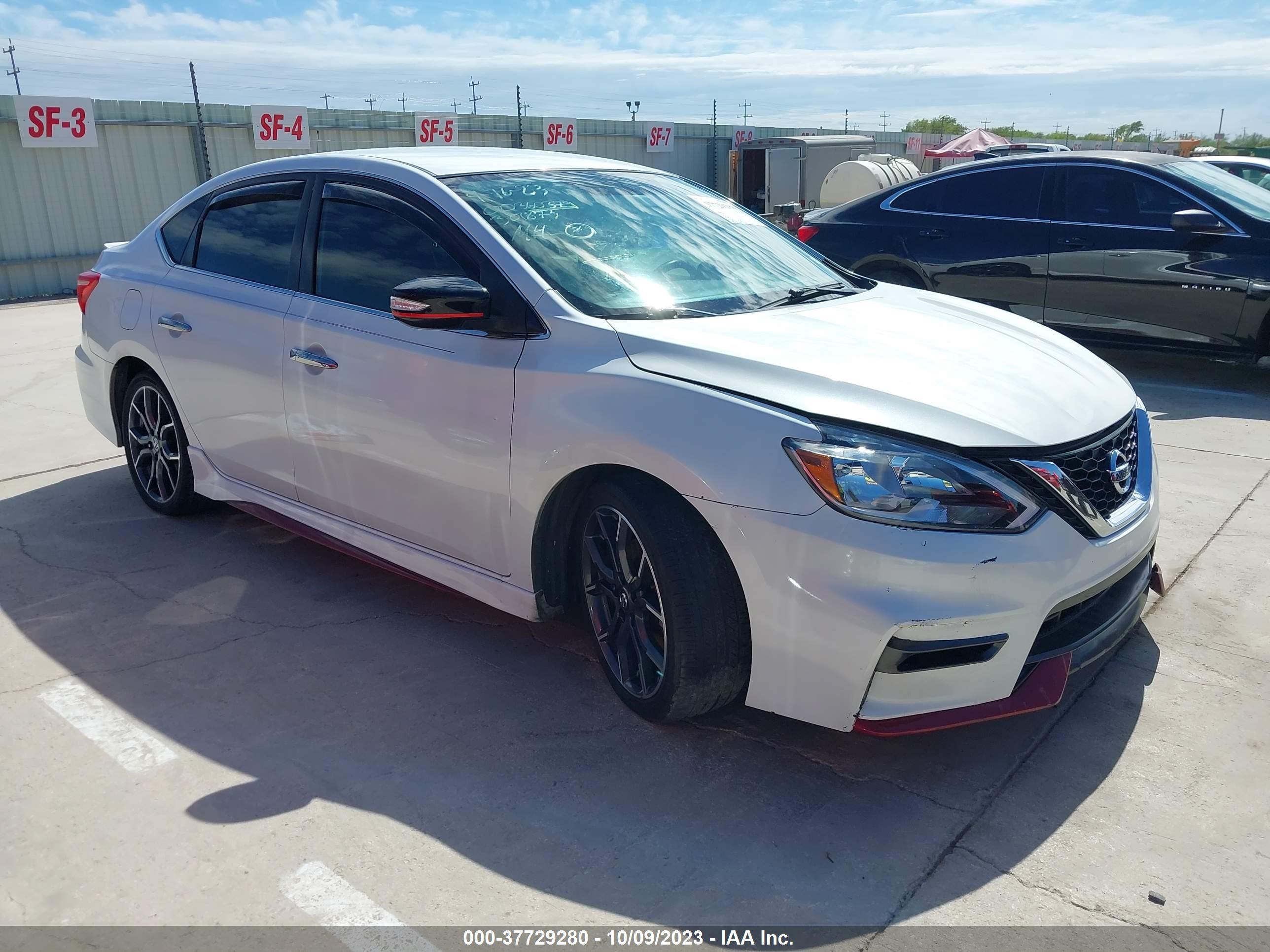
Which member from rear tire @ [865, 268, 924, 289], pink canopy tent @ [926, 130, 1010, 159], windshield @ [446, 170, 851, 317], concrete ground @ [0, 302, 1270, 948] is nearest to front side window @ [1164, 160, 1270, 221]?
rear tire @ [865, 268, 924, 289]

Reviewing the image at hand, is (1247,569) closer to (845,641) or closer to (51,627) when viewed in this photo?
(845,641)

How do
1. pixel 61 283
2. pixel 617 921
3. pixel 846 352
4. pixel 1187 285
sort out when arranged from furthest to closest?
pixel 61 283
pixel 1187 285
pixel 846 352
pixel 617 921

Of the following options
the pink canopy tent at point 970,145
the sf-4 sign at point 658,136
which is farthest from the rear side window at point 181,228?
the pink canopy tent at point 970,145

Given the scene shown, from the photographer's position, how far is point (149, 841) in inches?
107

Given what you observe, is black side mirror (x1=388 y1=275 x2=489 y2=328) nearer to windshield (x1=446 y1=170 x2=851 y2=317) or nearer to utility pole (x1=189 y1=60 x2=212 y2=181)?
windshield (x1=446 y1=170 x2=851 y2=317)

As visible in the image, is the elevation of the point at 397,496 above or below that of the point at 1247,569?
above

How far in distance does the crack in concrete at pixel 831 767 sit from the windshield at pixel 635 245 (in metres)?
1.27

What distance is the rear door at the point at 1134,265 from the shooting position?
7.03 meters

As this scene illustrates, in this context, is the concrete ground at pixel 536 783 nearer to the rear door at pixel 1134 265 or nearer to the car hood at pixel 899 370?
the car hood at pixel 899 370

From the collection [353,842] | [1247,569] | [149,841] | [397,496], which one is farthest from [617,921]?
[1247,569]

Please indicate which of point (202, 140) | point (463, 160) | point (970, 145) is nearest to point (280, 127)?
point (202, 140)

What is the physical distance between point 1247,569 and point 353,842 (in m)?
3.55

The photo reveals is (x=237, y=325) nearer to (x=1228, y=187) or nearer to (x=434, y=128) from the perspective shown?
(x=1228, y=187)

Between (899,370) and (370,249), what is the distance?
1949 millimetres
